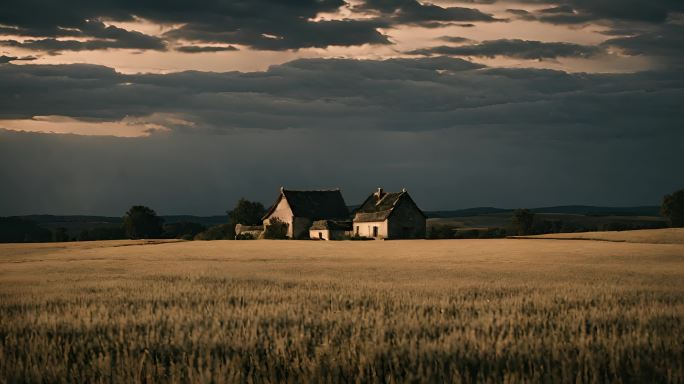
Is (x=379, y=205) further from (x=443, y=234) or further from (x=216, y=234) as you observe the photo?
(x=216, y=234)

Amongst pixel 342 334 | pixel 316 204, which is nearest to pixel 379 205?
pixel 316 204

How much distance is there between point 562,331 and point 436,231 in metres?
77.9

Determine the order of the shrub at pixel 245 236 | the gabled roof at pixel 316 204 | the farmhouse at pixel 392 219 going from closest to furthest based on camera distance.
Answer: the farmhouse at pixel 392 219, the shrub at pixel 245 236, the gabled roof at pixel 316 204

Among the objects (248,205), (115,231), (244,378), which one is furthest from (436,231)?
(244,378)

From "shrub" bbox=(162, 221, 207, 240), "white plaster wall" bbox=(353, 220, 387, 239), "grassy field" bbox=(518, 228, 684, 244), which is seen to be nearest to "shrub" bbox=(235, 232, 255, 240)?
"white plaster wall" bbox=(353, 220, 387, 239)

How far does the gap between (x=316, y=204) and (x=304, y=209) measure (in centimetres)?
241

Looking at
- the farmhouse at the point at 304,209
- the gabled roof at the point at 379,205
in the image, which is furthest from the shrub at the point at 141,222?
the gabled roof at the point at 379,205

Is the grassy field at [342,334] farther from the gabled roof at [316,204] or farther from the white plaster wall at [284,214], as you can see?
the gabled roof at [316,204]

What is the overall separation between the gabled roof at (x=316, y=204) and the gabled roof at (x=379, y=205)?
15.7 feet

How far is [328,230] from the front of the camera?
8894 cm

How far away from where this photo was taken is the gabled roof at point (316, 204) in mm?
95938

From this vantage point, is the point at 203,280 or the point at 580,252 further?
the point at 580,252

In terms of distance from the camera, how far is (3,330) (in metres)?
12.4

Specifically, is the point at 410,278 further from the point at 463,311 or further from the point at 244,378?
the point at 244,378
